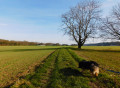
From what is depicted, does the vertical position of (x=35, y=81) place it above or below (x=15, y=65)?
above

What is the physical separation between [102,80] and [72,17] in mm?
36232

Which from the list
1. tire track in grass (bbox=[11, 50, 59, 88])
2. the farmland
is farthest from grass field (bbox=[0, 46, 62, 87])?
tire track in grass (bbox=[11, 50, 59, 88])

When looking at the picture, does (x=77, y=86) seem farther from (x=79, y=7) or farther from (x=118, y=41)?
(x=79, y=7)

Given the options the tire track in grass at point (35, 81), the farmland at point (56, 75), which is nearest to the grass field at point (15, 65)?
the farmland at point (56, 75)

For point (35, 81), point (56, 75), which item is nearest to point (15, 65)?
point (35, 81)

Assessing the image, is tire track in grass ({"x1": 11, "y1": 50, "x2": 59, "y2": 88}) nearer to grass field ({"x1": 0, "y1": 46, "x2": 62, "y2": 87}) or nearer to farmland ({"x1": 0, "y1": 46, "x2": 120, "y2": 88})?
farmland ({"x1": 0, "y1": 46, "x2": 120, "y2": 88})

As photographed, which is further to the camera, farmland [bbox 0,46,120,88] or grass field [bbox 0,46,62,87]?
grass field [bbox 0,46,62,87]

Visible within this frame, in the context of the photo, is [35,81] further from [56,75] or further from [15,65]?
[15,65]

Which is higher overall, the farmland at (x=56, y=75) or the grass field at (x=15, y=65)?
the farmland at (x=56, y=75)

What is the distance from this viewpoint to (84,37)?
35.7 metres

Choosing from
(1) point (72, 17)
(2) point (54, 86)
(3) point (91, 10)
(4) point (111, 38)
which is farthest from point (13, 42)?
(2) point (54, 86)

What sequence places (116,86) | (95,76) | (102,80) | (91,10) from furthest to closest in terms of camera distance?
1. (91,10)
2. (95,76)
3. (102,80)
4. (116,86)

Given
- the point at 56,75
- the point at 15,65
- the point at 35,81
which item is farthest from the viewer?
the point at 15,65

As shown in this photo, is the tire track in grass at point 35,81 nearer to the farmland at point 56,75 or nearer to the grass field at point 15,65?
the farmland at point 56,75
